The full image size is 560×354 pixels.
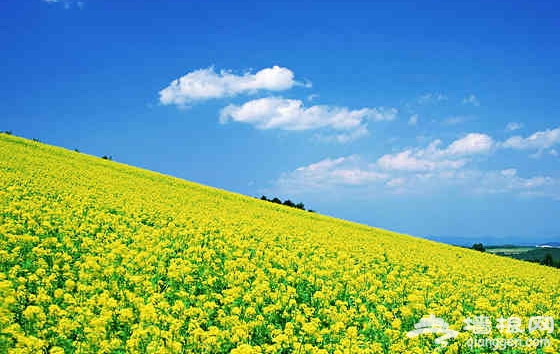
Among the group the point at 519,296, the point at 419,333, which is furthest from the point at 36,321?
the point at 519,296

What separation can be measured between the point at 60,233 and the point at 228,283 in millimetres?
6072

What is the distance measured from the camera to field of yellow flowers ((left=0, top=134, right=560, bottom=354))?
7461 mm

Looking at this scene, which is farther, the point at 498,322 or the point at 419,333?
the point at 498,322

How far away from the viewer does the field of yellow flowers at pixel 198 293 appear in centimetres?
746

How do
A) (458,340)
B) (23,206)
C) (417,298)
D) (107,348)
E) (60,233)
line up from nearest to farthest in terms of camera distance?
(107,348), (458,340), (417,298), (60,233), (23,206)

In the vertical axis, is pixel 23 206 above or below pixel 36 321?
above

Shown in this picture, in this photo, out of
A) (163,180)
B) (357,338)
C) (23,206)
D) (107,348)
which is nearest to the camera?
(107,348)

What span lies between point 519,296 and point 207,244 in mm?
11563

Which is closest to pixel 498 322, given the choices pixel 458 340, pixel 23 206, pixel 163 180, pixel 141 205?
pixel 458 340

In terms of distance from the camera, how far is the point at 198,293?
11.5 meters

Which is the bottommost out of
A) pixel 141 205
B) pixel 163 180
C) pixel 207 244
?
pixel 207 244

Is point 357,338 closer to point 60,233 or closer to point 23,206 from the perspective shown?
point 60,233

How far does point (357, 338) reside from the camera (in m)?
8.55

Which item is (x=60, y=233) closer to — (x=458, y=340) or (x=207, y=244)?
(x=207, y=244)
